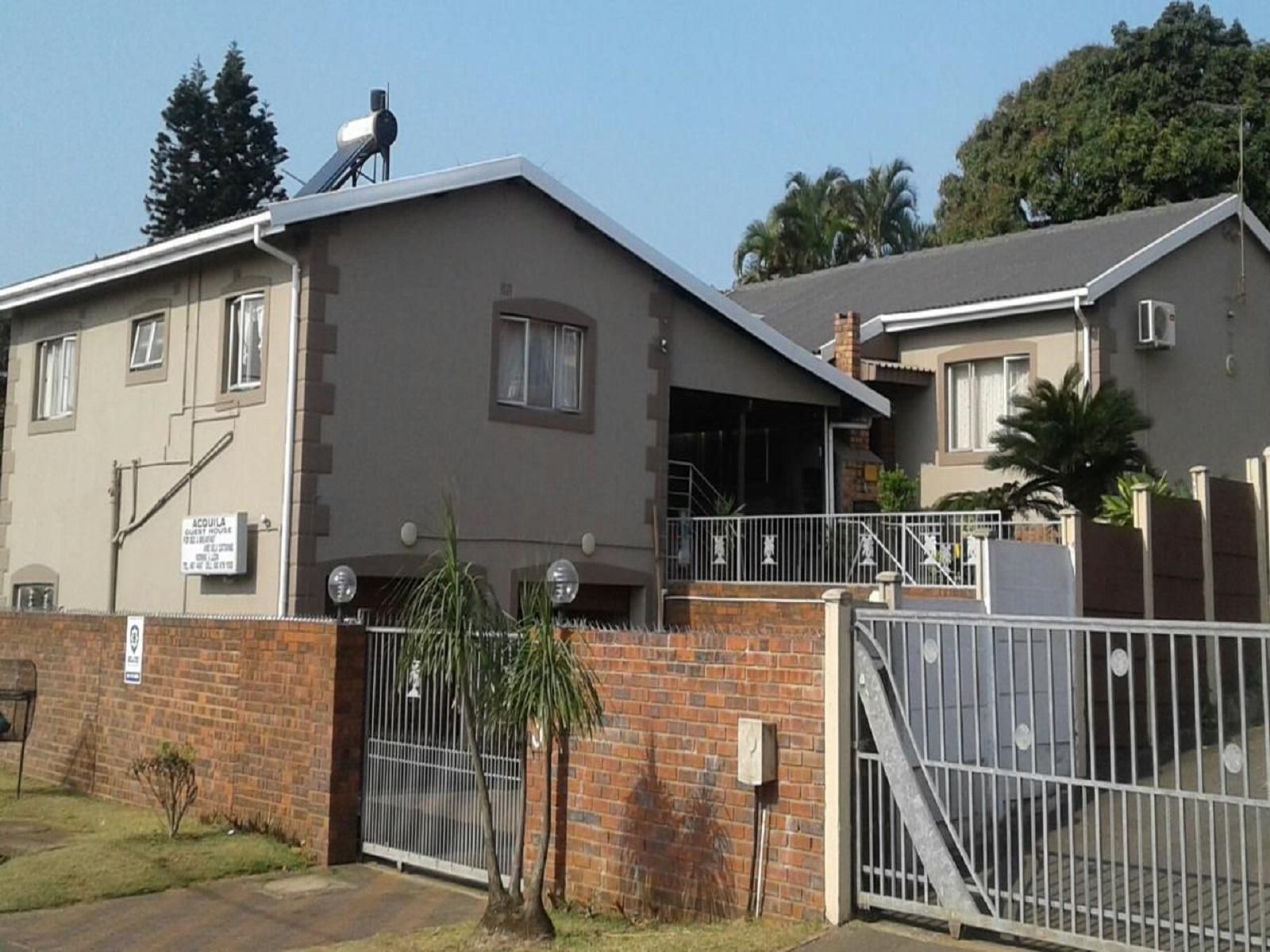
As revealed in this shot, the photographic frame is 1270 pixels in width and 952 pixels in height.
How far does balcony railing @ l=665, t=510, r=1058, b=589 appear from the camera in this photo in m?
15.8

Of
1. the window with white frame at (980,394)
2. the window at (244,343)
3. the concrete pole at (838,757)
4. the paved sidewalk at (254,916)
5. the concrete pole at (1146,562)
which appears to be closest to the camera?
the concrete pole at (838,757)

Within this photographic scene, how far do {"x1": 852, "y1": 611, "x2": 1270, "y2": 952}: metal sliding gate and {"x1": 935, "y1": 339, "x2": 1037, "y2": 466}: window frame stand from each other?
523 inches

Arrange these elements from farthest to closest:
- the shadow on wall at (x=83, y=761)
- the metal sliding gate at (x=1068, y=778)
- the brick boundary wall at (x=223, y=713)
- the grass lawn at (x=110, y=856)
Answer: the shadow on wall at (x=83, y=761) → the brick boundary wall at (x=223, y=713) → the grass lawn at (x=110, y=856) → the metal sliding gate at (x=1068, y=778)

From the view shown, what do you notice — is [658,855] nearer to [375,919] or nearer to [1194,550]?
[375,919]

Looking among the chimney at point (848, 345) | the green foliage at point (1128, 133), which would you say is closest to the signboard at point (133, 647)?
the chimney at point (848, 345)

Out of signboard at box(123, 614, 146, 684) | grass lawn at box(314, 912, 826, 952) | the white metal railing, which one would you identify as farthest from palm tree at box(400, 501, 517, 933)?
the white metal railing

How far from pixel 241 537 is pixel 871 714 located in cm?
985

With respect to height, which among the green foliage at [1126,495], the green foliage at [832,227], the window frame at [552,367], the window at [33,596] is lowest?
the window at [33,596]

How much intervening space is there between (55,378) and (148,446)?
11.7ft

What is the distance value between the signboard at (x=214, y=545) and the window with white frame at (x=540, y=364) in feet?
11.5

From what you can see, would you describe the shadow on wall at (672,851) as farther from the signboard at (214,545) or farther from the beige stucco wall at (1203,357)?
the beige stucco wall at (1203,357)

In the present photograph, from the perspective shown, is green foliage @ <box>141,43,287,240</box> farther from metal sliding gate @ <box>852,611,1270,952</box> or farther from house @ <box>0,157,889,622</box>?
metal sliding gate @ <box>852,611,1270,952</box>

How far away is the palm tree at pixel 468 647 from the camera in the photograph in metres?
8.50

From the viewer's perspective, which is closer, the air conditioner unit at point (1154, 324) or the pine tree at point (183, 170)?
the air conditioner unit at point (1154, 324)
